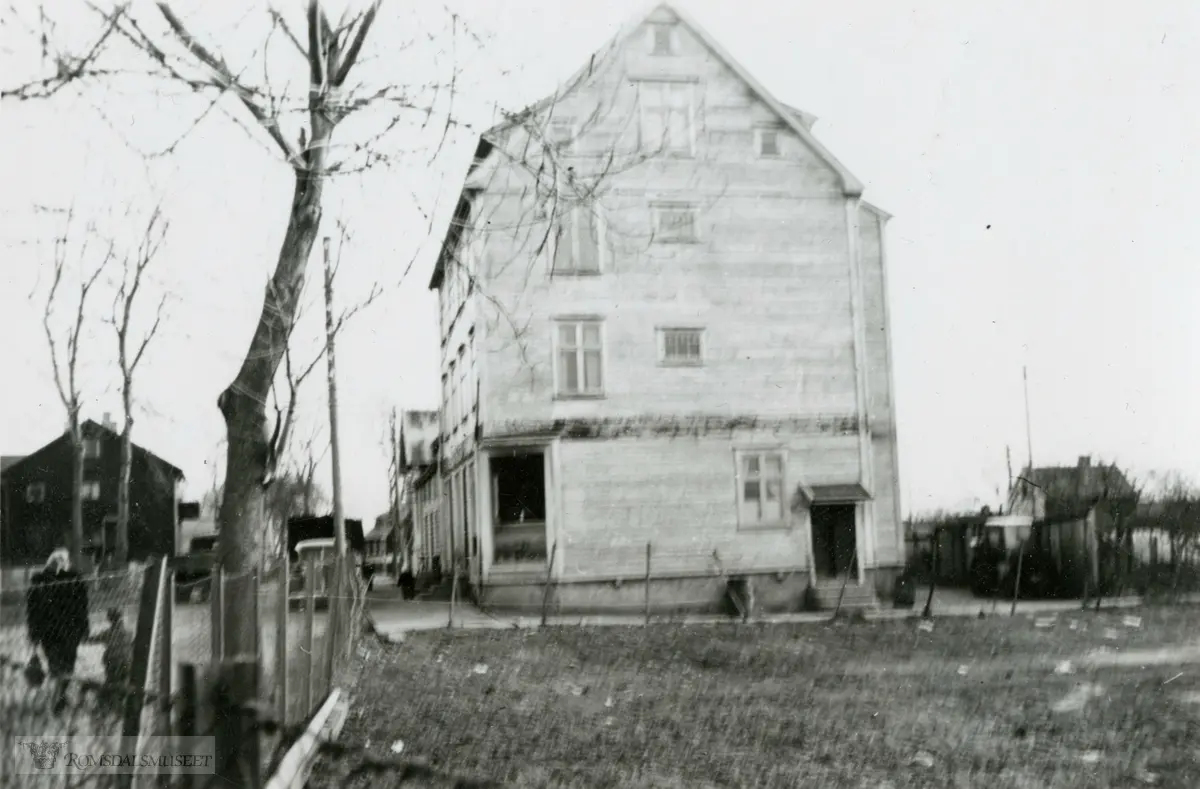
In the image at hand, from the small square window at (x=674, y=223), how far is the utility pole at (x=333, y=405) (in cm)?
348

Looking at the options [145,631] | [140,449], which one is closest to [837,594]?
[140,449]

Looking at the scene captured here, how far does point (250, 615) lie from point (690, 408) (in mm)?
5844

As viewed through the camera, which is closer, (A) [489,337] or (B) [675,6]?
(B) [675,6]

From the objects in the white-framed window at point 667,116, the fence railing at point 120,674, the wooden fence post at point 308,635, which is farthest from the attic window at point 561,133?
the fence railing at point 120,674

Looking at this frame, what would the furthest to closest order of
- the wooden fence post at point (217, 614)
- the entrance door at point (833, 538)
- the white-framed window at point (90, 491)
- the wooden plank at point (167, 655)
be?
the entrance door at point (833, 538)
the white-framed window at point (90, 491)
the wooden fence post at point (217, 614)
the wooden plank at point (167, 655)

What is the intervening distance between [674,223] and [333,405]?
3902 millimetres

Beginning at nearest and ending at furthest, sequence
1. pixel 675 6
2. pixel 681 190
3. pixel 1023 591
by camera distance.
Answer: pixel 675 6 < pixel 681 190 < pixel 1023 591

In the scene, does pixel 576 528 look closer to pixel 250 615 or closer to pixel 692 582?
pixel 692 582

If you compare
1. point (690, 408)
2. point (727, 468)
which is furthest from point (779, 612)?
point (690, 408)

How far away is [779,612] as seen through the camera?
11414 millimetres

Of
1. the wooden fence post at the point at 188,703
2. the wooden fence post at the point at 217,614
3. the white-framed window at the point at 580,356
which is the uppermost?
the white-framed window at the point at 580,356

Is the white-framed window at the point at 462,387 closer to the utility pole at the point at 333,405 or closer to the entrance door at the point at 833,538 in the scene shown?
the utility pole at the point at 333,405

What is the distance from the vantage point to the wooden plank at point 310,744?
19.1 feet

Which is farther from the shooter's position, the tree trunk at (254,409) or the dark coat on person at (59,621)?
the tree trunk at (254,409)
